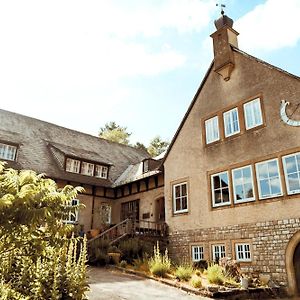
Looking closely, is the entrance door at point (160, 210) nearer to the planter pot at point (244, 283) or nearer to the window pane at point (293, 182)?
the window pane at point (293, 182)

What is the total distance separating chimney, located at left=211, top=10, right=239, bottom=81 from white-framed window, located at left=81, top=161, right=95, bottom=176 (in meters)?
11.9

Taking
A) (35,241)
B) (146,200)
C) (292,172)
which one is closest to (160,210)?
(146,200)

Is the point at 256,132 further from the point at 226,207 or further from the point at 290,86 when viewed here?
the point at 226,207

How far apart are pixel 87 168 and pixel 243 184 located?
501 inches

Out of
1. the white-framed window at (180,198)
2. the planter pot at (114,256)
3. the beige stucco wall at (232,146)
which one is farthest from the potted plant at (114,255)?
the white-framed window at (180,198)

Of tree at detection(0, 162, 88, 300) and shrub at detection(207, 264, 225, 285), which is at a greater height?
tree at detection(0, 162, 88, 300)

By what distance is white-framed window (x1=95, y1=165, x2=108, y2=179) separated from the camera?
23.6 metres

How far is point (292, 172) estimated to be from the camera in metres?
12.2

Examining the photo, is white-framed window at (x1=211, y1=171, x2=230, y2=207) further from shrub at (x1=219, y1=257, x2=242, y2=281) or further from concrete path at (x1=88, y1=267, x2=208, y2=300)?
concrete path at (x1=88, y1=267, x2=208, y2=300)

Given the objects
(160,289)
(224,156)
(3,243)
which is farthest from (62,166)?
(3,243)

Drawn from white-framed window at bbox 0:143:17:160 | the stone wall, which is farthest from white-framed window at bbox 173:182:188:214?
white-framed window at bbox 0:143:17:160

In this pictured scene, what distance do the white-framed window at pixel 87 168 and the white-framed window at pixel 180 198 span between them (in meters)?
8.13

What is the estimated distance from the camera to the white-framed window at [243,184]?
1355 cm

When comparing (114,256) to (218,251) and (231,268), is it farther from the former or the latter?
(231,268)
